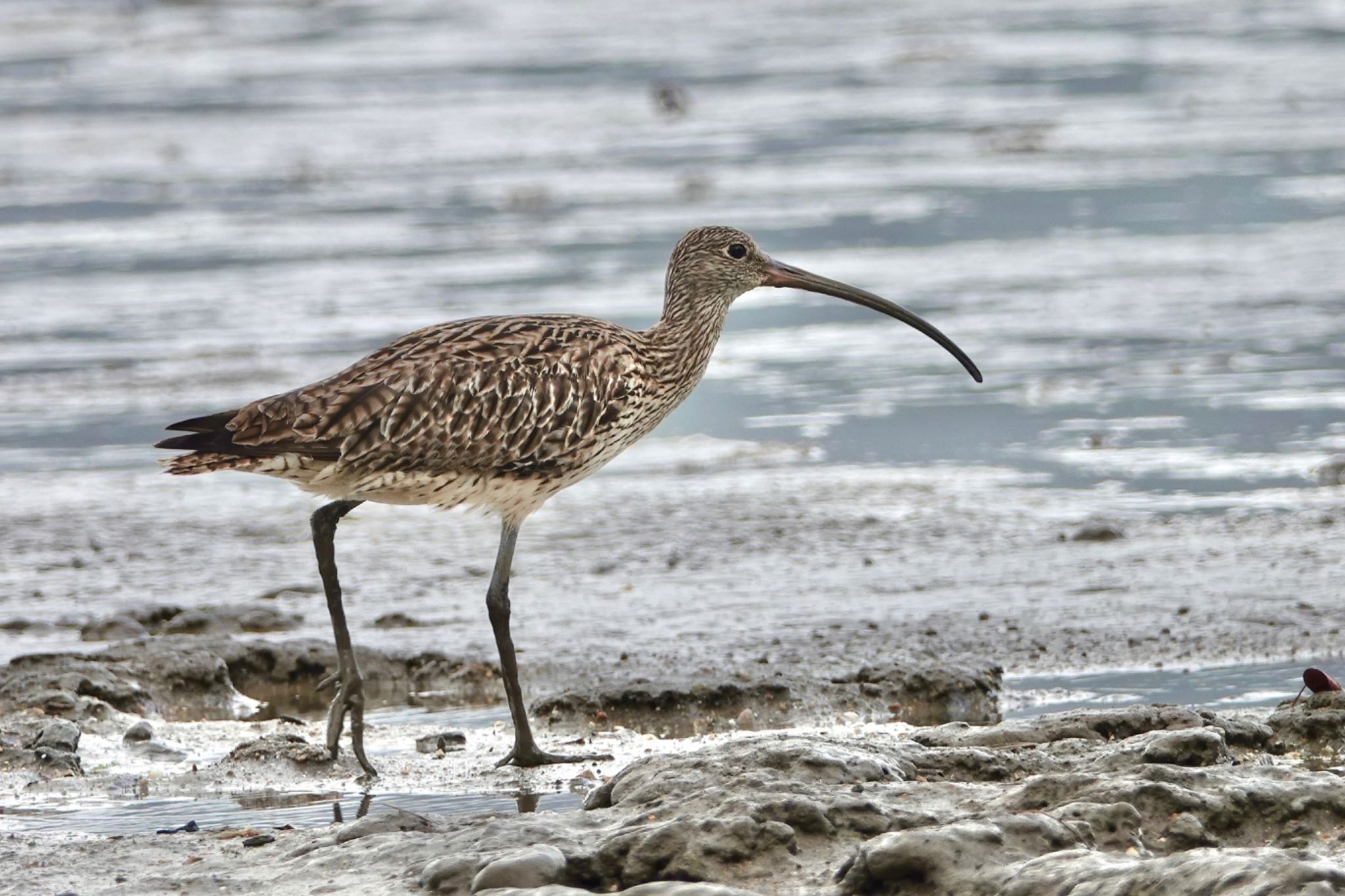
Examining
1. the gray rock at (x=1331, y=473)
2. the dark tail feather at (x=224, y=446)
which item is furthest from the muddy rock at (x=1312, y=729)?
the gray rock at (x=1331, y=473)

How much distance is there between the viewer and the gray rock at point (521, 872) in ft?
15.7

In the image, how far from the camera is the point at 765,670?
7336 millimetres

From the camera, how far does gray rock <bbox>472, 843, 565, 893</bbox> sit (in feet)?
15.7

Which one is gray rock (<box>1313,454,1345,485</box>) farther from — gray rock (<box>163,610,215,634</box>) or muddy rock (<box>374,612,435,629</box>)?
gray rock (<box>163,610,215,634</box>)

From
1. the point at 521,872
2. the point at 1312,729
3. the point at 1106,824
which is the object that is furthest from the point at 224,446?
the point at 1312,729

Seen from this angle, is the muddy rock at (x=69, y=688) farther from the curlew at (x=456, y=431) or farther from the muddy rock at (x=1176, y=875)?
the muddy rock at (x=1176, y=875)

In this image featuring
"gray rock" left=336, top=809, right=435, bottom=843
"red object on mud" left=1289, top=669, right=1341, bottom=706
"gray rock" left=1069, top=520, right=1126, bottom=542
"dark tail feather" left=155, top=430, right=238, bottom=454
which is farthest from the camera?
"gray rock" left=1069, top=520, right=1126, bottom=542

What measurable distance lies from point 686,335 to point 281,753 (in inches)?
92.1

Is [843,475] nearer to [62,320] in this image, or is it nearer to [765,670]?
[765,670]

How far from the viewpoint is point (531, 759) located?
258 inches

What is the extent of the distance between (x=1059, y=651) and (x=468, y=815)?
2.64 meters

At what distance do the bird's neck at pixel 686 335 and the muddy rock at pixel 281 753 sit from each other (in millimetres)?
2021

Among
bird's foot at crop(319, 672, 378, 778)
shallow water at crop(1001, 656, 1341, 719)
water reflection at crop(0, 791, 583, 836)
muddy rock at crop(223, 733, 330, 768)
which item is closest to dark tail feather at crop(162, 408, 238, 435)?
bird's foot at crop(319, 672, 378, 778)

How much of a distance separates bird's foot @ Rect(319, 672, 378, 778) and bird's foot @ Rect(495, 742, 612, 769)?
1.37 feet
